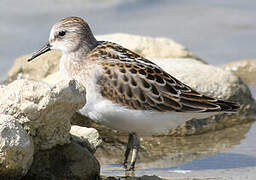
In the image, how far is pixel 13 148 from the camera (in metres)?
6.45

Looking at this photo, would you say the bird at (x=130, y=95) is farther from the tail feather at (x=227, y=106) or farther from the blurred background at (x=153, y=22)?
the blurred background at (x=153, y=22)

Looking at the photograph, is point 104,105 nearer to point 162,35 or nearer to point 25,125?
point 25,125

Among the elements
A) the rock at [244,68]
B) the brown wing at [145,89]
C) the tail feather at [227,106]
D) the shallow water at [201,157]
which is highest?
the brown wing at [145,89]

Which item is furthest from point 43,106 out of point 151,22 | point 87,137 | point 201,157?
point 151,22

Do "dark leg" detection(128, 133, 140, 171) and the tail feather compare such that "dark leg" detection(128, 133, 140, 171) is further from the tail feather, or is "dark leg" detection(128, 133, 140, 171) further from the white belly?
the tail feather

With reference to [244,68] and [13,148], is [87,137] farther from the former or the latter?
[244,68]

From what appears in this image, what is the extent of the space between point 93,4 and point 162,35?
7.85 feet

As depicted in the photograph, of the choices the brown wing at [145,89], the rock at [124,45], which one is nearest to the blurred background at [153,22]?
the rock at [124,45]

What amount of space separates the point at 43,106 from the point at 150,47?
628 centimetres

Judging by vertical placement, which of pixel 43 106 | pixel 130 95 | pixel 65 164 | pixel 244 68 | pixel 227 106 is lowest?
pixel 244 68

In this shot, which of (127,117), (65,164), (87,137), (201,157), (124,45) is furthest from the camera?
(124,45)

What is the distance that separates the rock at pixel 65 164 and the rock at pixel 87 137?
0.97ft

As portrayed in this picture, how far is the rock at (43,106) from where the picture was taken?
6.77m

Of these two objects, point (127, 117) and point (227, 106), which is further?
point (227, 106)
